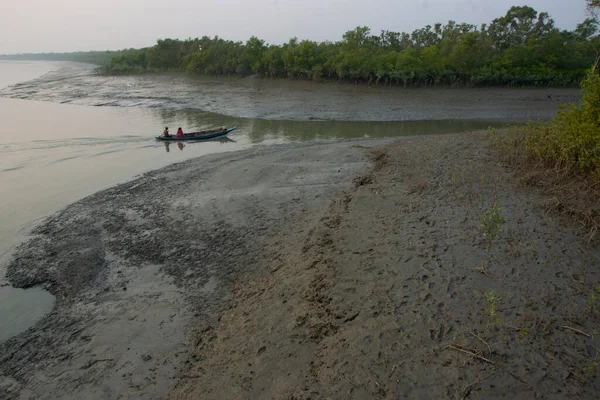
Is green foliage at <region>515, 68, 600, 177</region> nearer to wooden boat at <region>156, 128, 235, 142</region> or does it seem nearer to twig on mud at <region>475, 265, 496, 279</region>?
twig on mud at <region>475, 265, 496, 279</region>

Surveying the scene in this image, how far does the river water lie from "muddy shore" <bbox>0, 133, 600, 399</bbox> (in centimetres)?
152

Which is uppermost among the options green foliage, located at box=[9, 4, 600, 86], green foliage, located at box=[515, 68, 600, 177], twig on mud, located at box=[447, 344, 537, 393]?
green foliage, located at box=[9, 4, 600, 86]

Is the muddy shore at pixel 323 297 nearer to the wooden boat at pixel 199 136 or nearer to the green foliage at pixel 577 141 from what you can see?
the green foliage at pixel 577 141

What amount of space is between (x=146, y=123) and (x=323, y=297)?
83.8 feet

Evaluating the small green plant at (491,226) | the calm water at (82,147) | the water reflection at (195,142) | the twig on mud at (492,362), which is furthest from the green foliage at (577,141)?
the water reflection at (195,142)

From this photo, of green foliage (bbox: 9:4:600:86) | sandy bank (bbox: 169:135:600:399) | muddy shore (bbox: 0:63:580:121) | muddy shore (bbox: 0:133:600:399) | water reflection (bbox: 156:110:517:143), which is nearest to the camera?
sandy bank (bbox: 169:135:600:399)

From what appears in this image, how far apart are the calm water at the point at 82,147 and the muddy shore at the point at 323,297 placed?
768 millimetres

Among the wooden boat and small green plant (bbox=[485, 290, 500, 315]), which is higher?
the wooden boat

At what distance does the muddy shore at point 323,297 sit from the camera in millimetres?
4691

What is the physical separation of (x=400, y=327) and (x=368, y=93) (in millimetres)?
33140

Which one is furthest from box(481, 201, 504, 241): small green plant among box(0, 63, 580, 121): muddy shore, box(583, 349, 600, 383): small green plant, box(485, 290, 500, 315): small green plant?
box(0, 63, 580, 121): muddy shore

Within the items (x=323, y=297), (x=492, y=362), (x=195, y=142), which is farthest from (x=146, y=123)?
(x=492, y=362)

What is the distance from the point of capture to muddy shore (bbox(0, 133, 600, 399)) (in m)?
4.69

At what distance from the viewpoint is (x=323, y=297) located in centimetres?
625
